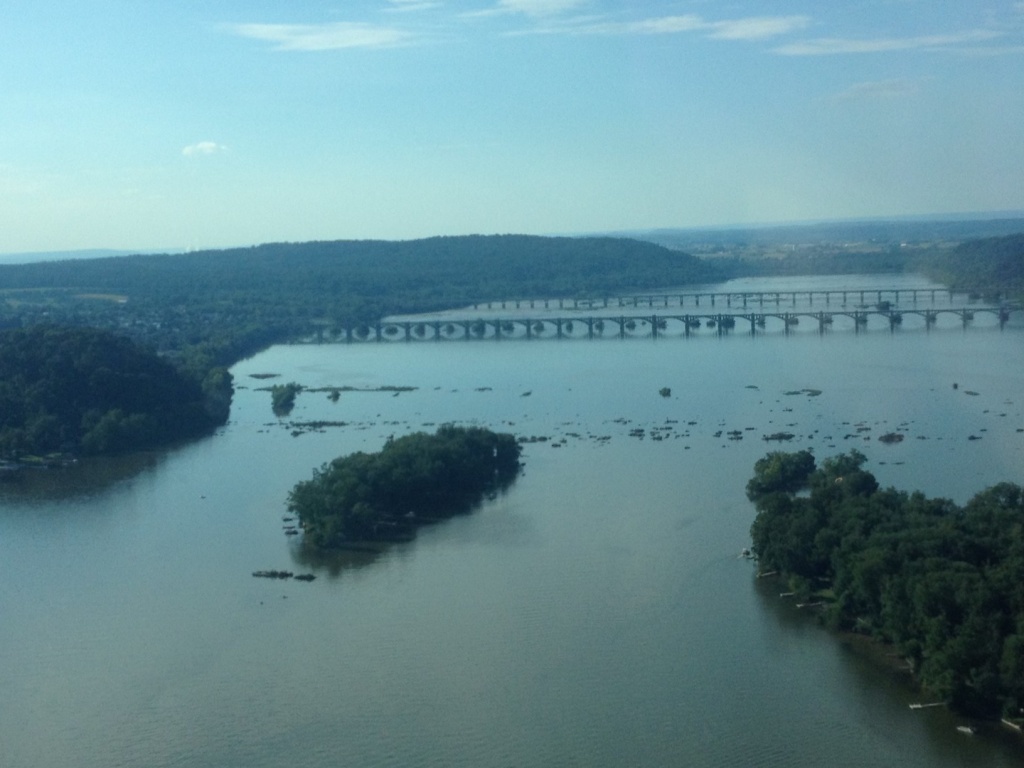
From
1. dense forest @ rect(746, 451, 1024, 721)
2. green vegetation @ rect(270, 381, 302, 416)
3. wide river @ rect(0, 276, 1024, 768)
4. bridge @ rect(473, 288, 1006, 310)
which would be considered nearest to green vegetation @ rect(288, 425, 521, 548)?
wide river @ rect(0, 276, 1024, 768)

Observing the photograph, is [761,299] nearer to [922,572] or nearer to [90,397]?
[90,397]

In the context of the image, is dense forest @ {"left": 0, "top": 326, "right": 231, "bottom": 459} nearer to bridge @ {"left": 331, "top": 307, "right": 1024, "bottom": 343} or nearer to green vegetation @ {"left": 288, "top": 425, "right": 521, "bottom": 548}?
green vegetation @ {"left": 288, "top": 425, "right": 521, "bottom": 548}

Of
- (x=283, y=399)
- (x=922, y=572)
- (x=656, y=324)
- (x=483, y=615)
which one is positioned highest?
(x=656, y=324)

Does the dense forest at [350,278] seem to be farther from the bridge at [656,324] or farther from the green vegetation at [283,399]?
the green vegetation at [283,399]

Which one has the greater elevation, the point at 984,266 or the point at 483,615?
the point at 984,266

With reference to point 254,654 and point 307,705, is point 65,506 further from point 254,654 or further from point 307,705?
point 307,705

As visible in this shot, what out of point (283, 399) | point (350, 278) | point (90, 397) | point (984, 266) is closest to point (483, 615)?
point (90, 397)

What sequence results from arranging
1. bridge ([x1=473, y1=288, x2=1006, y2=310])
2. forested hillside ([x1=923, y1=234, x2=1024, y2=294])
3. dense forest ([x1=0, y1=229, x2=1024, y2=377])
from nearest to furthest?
dense forest ([x1=0, y1=229, x2=1024, y2=377]) → bridge ([x1=473, y1=288, x2=1006, y2=310]) → forested hillside ([x1=923, y1=234, x2=1024, y2=294])

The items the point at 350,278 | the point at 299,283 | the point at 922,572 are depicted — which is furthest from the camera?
the point at 350,278
